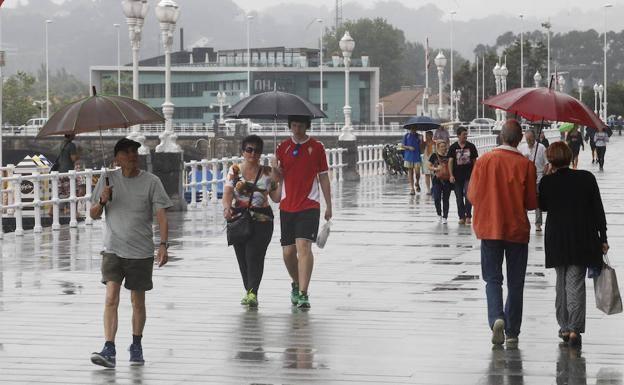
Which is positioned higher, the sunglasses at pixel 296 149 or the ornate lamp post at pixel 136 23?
the ornate lamp post at pixel 136 23

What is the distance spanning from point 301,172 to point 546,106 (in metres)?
2.61

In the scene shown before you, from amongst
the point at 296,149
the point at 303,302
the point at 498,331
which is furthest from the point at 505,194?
the point at 303,302

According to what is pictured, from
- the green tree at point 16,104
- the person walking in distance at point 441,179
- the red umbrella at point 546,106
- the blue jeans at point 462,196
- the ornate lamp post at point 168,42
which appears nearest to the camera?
the red umbrella at point 546,106

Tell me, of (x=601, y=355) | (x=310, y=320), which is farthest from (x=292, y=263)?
(x=601, y=355)

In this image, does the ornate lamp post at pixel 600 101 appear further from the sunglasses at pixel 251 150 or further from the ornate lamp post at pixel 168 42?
the sunglasses at pixel 251 150

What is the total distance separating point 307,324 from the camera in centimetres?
1164

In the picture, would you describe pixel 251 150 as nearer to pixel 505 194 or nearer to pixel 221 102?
pixel 505 194

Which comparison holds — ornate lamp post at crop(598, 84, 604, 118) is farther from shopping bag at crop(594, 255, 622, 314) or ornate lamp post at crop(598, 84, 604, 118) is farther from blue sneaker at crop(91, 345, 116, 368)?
blue sneaker at crop(91, 345, 116, 368)

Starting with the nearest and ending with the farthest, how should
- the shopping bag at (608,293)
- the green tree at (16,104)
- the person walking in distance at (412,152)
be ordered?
the shopping bag at (608,293) → the person walking in distance at (412,152) → the green tree at (16,104)

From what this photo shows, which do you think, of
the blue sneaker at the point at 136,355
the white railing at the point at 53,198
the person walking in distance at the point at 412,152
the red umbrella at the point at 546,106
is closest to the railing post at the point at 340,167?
the person walking in distance at the point at 412,152

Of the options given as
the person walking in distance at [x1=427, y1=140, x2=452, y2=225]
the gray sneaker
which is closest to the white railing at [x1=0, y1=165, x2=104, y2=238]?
the person walking in distance at [x1=427, y1=140, x2=452, y2=225]

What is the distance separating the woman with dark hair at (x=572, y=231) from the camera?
33.9 ft

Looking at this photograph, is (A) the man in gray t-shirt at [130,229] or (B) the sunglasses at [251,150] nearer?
(A) the man in gray t-shirt at [130,229]

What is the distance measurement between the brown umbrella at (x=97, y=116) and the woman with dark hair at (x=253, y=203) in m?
2.30
